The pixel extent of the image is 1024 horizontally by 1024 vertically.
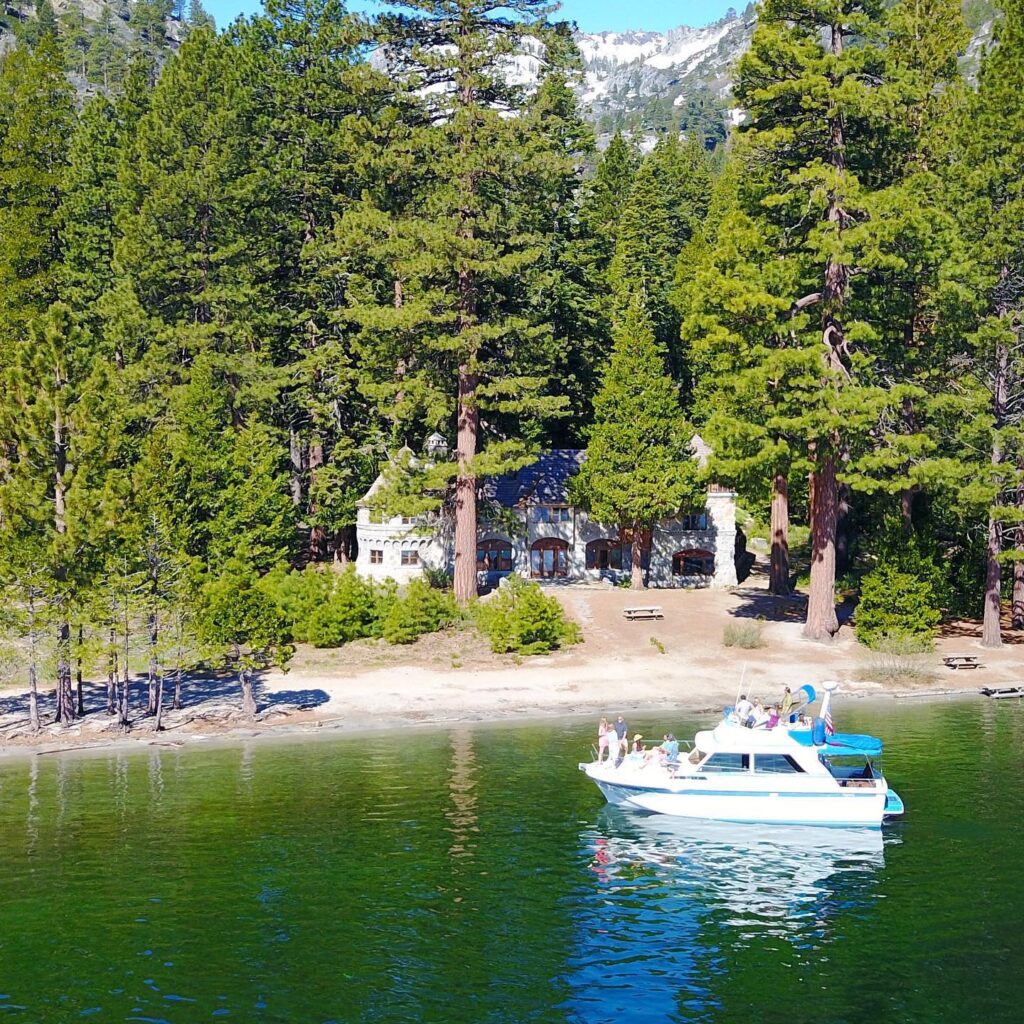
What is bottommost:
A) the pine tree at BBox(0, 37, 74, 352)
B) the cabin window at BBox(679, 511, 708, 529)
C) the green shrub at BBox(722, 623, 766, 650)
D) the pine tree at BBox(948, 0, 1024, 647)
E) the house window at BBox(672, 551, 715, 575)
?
the green shrub at BBox(722, 623, 766, 650)

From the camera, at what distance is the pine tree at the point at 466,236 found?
174 ft

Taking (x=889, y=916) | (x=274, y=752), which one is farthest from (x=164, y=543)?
(x=889, y=916)

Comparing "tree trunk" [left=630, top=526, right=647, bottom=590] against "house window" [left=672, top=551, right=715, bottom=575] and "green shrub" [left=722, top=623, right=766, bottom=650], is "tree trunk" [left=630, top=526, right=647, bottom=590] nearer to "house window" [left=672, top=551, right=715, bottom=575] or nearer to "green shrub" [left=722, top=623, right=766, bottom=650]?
"house window" [left=672, top=551, right=715, bottom=575]

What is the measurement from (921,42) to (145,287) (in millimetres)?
41185

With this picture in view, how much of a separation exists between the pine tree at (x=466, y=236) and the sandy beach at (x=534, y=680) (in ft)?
27.5

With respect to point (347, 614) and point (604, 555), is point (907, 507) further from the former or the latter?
point (347, 614)

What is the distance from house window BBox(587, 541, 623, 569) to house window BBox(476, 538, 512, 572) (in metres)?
4.49

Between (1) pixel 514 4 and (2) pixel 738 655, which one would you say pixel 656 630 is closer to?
(2) pixel 738 655

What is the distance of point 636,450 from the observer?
60844 mm

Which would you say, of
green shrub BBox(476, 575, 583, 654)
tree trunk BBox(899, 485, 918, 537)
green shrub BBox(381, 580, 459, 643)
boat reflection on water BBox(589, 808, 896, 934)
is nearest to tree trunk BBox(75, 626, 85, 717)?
green shrub BBox(381, 580, 459, 643)

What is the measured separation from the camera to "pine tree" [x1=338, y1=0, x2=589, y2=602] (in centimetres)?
5297

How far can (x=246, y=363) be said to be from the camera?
61719 millimetres

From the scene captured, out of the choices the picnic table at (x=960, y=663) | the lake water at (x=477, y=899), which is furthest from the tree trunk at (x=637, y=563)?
the lake water at (x=477, y=899)

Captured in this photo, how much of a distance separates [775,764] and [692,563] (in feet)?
114
